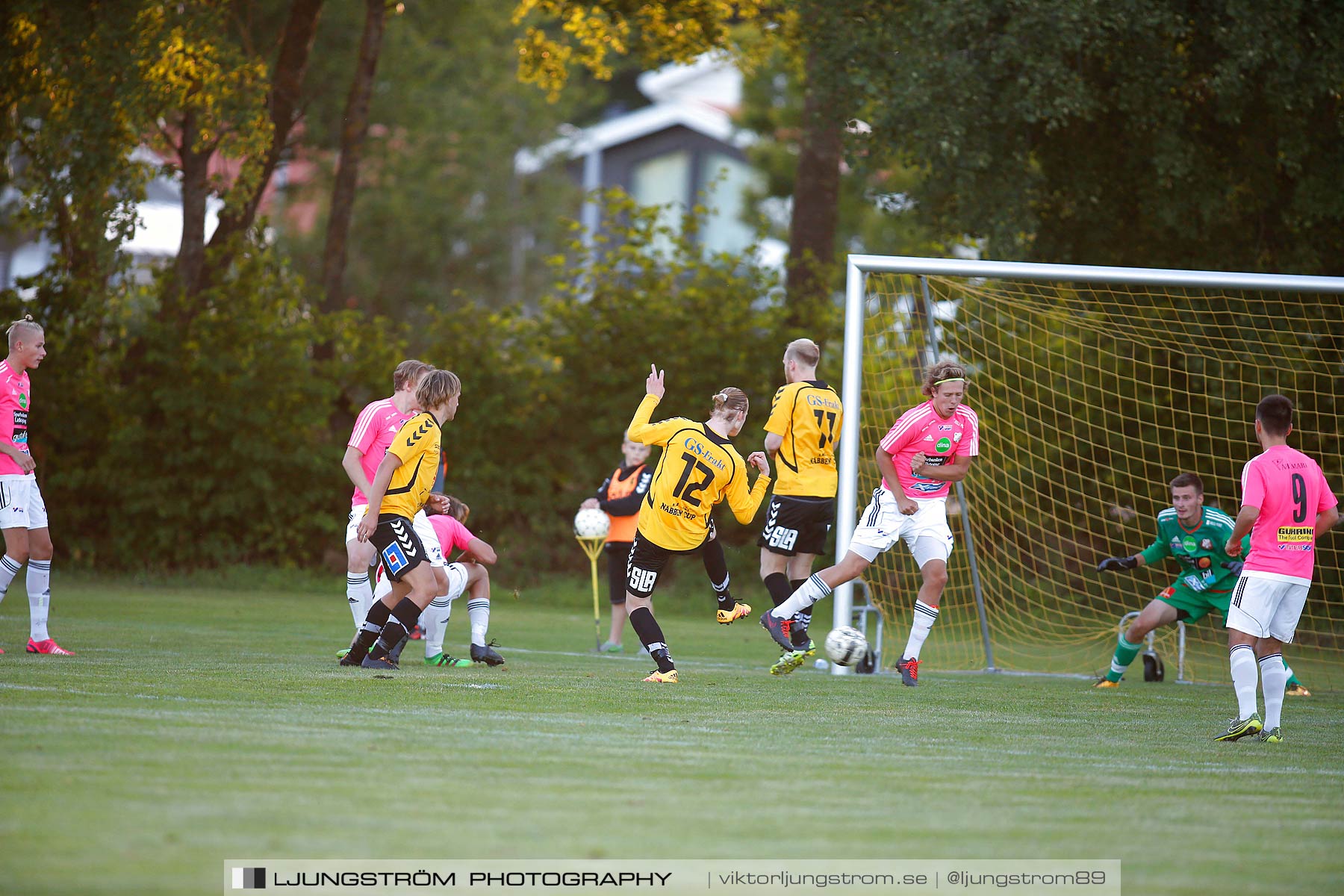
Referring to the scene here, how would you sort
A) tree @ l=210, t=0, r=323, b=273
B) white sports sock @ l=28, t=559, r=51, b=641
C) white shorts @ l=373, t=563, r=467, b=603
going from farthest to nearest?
tree @ l=210, t=0, r=323, b=273, white sports sock @ l=28, t=559, r=51, b=641, white shorts @ l=373, t=563, r=467, b=603

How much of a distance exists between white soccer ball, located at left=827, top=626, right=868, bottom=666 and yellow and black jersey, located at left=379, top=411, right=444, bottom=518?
2821mm

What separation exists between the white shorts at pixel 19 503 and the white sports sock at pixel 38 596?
29 cm

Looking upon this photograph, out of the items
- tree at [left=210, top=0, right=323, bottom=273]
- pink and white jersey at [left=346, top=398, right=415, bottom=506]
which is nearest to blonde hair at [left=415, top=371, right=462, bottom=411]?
pink and white jersey at [left=346, top=398, right=415, bottom=506]

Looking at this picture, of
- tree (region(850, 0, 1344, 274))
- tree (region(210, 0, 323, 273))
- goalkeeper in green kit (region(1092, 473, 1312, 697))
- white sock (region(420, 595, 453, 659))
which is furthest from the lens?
tree (region(210, 0, 323, 273))

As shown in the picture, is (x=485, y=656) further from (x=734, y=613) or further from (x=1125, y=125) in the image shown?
(x=1125, y=125)

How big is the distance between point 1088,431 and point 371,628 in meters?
9.29

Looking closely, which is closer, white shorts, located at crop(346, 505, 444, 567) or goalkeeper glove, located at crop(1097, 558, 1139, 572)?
white shorts, located at crop(346, 505, 444, 567)

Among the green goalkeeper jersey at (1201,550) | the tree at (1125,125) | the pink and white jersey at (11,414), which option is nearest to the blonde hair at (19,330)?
the pink and white jersey at (11,414)

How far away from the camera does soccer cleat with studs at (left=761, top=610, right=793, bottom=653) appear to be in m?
8.53

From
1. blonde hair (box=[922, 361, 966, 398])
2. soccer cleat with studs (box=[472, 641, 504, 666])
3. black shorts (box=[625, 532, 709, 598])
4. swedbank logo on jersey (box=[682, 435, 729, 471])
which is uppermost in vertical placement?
blonde hair (box=[922, 361, 966, 398])

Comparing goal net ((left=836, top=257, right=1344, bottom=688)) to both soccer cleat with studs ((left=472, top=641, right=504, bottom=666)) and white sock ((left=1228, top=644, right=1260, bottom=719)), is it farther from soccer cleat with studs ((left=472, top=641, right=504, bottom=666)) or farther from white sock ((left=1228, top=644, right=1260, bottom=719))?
white sock ((left=1228, top=644, right=1260, bottom=719))

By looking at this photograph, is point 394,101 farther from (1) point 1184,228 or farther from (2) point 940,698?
(2) point 940,698

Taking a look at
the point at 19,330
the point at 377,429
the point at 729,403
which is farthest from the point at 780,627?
the point at 19,330

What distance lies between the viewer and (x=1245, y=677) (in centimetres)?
675
